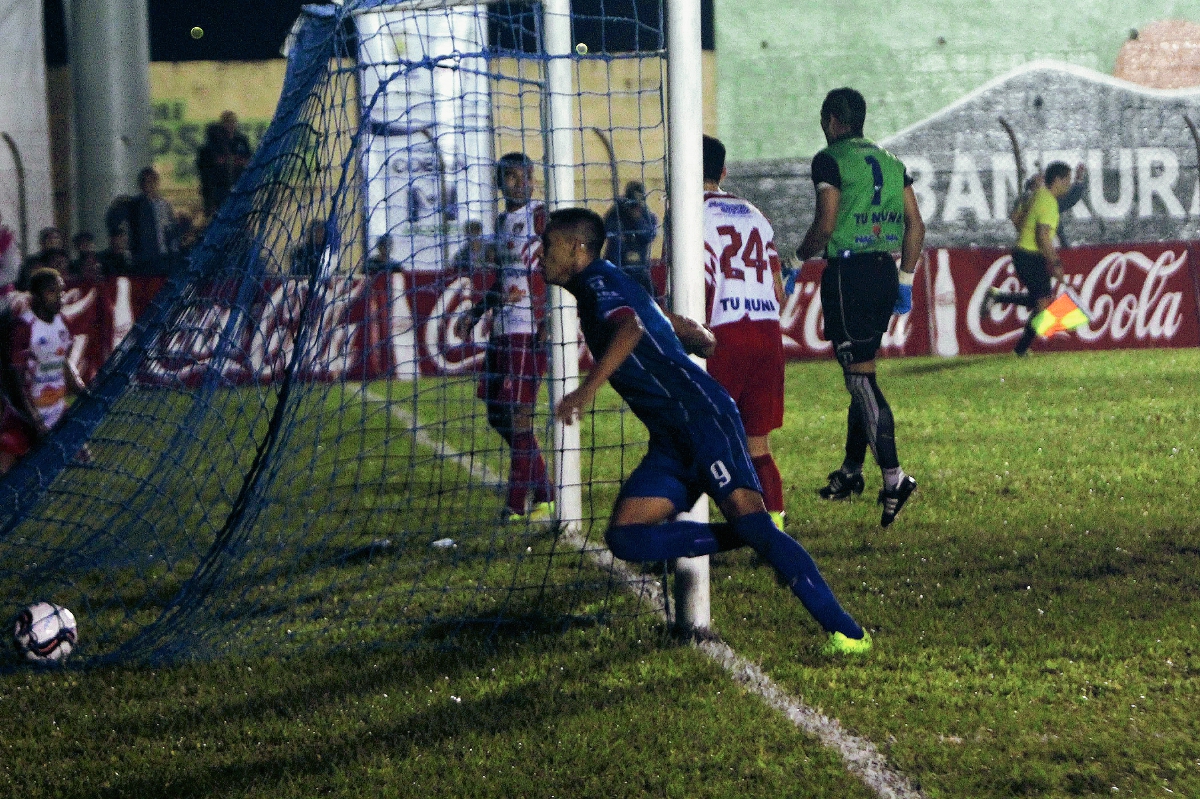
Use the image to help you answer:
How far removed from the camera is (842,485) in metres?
8.16

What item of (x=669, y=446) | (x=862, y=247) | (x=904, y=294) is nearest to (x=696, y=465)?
(x=669, y=446)

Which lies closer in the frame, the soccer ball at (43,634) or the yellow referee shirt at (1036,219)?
the soccer ball at (43,634)

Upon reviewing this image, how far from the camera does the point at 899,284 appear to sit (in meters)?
7.95

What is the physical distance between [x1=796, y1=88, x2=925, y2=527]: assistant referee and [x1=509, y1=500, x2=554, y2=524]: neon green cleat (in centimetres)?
172

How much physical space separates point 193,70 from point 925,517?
1898 cm

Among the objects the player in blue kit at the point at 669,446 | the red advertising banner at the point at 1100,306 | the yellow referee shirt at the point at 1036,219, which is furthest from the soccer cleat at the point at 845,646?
the red advertising banner at the point at 1100,306

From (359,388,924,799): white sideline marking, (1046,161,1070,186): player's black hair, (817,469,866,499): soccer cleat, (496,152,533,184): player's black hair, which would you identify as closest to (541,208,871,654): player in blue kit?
(359,388,924,799): white sideline marking

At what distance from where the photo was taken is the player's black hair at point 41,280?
28.6 feet

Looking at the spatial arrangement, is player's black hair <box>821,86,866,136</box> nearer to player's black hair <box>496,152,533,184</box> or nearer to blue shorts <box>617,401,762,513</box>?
player's black hair <box>496,152,533,184</box>

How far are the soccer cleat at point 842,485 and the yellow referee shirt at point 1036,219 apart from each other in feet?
28.0

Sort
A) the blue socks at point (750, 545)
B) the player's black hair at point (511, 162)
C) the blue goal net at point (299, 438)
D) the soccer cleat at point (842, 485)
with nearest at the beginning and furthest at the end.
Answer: the blue socks at point (750, 545) → the blue goal net at point (299, 438) → the player's black hair at point (511, 162) → the soccer cleat at point (842, 485)

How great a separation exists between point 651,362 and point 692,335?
0.33 m

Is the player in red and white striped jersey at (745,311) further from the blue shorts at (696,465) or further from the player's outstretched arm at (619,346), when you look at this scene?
the player's outstretched arm at (619,346)

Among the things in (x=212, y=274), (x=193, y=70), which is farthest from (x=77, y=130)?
(x=212, y=274)
